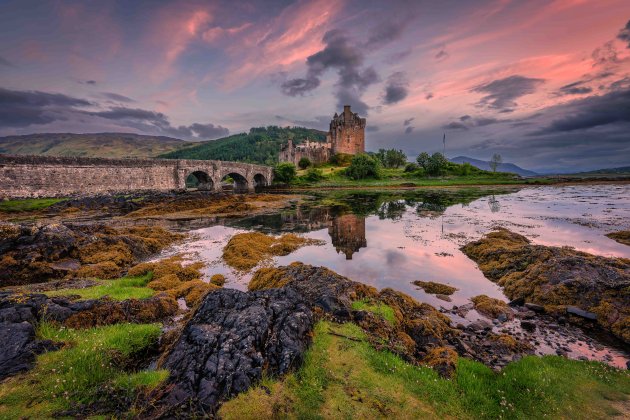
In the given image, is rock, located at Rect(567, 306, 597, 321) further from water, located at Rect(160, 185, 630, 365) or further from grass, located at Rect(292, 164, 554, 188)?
grass, located at Rect(292, 164, 554, 188)

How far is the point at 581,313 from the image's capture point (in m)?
9.42

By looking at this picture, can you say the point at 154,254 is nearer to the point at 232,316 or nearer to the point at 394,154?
the point at 232,316

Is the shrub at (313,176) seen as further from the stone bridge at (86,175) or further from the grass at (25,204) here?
the grass at (25,204)

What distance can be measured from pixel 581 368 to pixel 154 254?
20.9m

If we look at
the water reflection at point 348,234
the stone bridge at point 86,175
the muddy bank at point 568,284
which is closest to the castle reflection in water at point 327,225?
the water reflection at point 348,234

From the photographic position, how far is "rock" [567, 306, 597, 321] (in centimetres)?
927

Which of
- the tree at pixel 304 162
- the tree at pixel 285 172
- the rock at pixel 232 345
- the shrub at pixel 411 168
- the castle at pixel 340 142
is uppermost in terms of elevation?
the castle at pixel 340 142

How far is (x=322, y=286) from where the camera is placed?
33.7 ft

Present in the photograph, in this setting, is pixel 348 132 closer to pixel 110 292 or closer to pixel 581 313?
pixel 581 313

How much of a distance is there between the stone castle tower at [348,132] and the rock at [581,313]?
109 meters

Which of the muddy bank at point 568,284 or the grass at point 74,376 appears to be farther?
the muddy bank at point 568,284

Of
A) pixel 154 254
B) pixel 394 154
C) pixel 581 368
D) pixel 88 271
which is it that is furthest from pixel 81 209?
pixel 394 154

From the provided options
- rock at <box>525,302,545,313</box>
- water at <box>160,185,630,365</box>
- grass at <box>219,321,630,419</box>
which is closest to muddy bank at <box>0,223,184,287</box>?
water at <box>160,185,630,365</box>

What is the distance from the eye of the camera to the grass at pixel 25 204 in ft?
107
